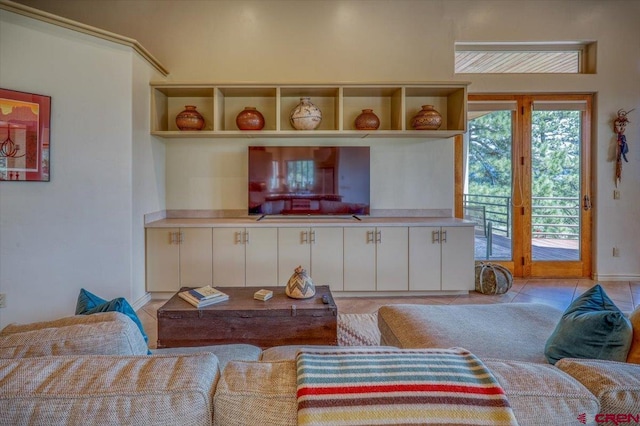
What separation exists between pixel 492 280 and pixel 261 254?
8.28 feet

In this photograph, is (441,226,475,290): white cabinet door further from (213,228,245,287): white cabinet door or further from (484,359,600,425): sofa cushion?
(484,359,600,425): sofa cushion

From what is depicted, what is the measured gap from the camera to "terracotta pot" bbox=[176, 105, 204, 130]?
4.05m

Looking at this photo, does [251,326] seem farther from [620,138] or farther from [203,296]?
[620,138]

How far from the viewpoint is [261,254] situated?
12.7ft

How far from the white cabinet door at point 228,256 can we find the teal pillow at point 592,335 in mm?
2976

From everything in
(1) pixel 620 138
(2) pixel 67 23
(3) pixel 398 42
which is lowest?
(1) pixel 620 138

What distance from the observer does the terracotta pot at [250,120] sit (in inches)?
160

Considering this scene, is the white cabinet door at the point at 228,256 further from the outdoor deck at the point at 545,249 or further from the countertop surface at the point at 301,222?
the outdoor deck at the point at 545,249

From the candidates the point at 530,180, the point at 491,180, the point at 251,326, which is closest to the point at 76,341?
the point at 251,326

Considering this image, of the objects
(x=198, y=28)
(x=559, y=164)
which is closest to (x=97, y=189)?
(x=198, y=28)

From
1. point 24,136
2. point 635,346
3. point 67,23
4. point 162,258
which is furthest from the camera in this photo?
point 162,258

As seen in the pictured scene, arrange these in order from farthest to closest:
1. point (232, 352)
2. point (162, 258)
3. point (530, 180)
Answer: point (530, 180), point (162, 258), point (232, 352)

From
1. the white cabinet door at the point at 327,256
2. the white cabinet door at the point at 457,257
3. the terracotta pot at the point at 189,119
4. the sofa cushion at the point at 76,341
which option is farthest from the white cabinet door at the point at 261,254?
the sofa cushion at the point at 76,341

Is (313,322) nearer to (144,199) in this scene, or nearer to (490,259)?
(144,199)
